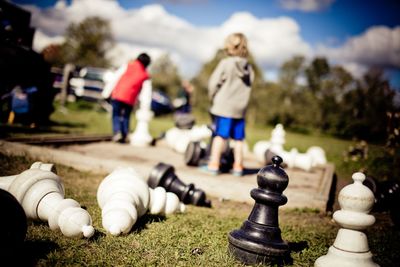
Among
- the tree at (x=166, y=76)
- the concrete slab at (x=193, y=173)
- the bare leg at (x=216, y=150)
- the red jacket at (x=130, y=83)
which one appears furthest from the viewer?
the tree at (x=166, y=76)

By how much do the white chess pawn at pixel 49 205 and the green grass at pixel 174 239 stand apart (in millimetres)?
85

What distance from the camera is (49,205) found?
7.55ft

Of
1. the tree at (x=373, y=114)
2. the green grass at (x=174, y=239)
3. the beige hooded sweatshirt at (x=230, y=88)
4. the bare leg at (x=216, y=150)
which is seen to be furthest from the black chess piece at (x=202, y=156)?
the tree at (x=373, y=114)

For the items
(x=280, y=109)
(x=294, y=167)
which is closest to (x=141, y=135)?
(x=294, y=167)

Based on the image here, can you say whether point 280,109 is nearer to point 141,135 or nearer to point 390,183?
point 141,135

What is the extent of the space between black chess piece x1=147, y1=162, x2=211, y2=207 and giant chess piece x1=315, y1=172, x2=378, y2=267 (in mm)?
1689

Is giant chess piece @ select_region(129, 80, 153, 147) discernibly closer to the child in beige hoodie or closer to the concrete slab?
the concrete slab

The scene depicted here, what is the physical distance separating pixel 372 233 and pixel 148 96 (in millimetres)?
5129

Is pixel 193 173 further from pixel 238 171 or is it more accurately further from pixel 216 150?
pixel 238 171

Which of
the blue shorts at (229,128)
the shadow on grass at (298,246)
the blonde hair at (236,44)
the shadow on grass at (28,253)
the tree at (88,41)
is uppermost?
the tree at (88,41)

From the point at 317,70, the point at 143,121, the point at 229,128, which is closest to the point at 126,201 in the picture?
the point at 229,128

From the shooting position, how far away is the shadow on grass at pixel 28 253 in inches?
69.5

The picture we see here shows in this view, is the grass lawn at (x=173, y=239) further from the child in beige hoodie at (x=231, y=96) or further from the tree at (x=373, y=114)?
A: the tree at (x=373, y=114)

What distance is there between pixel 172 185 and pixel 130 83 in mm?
3779
